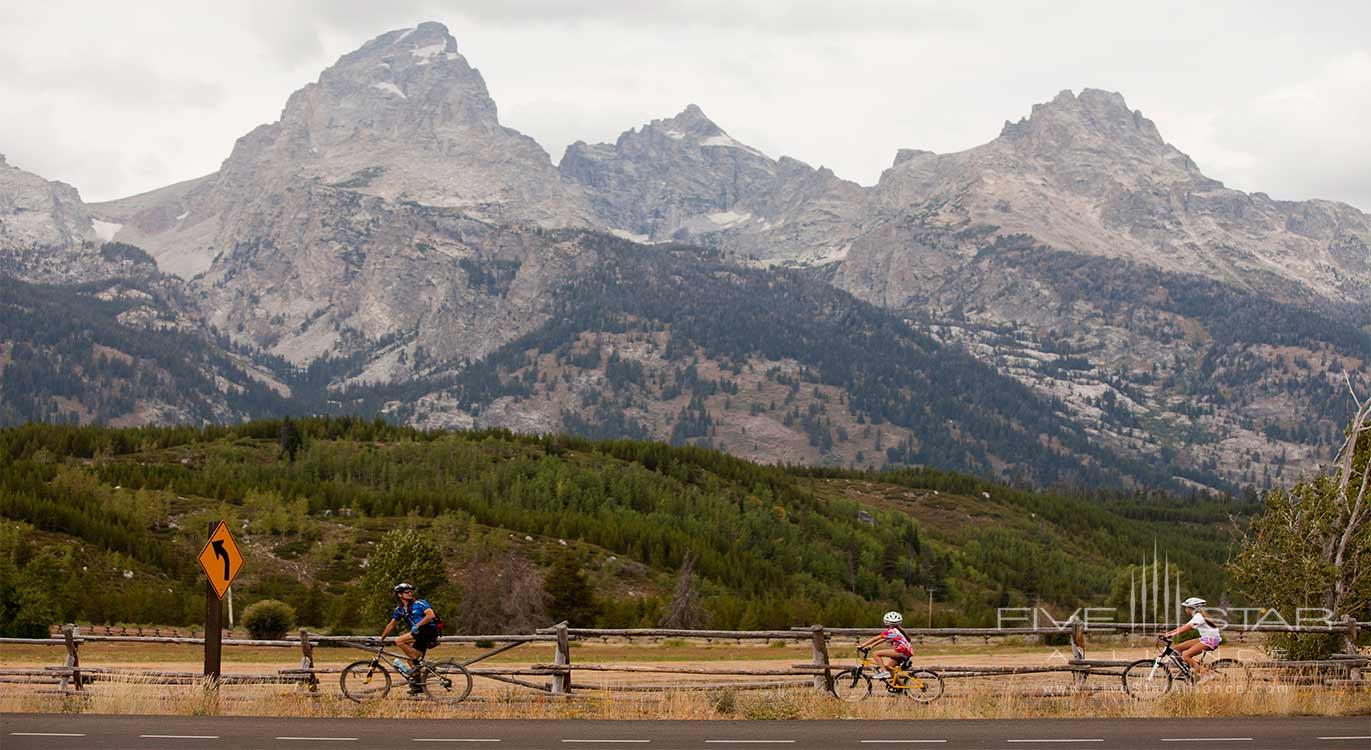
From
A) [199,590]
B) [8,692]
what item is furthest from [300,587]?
[8,692]

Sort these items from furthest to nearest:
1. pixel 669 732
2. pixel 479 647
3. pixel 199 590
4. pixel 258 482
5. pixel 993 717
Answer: pixel 258 482, pixel 199 590, pixel 479 647, pixel 993 717, pixel 669 732

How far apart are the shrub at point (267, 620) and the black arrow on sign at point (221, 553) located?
58.4 m

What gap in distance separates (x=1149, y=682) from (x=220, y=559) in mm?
25696

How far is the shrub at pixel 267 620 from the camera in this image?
303 ft

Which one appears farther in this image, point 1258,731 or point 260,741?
point 1258,731

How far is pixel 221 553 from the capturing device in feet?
120

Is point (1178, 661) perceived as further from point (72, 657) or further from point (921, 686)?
point (72, 657)

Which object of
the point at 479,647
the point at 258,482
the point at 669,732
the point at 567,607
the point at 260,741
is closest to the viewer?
the point at 260,741

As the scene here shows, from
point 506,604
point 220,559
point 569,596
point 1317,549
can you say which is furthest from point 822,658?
point 569,596

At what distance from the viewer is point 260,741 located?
30.6 metres

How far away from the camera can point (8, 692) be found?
1626 inches

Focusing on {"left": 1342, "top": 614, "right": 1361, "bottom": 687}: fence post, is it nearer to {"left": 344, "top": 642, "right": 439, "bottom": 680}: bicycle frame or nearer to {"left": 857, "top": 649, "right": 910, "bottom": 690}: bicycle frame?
{"left": 857, "top": 649, "right": 910, "bottom": 690}: bicycle frame

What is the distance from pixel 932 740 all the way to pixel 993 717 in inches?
209

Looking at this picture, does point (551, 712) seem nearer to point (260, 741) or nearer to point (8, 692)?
point (260, 741)
